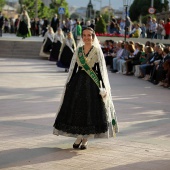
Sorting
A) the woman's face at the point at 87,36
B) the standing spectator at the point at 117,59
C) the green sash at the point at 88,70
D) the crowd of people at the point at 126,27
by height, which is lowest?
the standing spectator at the point at 117,59

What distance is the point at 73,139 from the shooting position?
376 inches

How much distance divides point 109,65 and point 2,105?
13.7 m

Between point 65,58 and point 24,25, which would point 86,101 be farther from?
point 24,25

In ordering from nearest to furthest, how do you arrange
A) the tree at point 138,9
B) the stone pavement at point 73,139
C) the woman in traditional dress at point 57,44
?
the stone pavement at point 73,139
the woman in traditional dress at point 57,44
the tree at point 138,9

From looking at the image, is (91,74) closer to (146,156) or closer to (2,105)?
(146,156)

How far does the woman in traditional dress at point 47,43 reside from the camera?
→ 29.5 m

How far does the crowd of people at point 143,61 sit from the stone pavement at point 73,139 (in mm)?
987

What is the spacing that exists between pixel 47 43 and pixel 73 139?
2057 cm

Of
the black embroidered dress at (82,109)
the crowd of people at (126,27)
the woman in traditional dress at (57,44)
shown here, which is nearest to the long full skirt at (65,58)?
the woman in traditional dress at (57,44)

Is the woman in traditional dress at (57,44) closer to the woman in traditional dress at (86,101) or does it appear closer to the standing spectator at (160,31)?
the standing spectator at (160,31)

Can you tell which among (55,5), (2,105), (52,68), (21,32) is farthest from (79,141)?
(55,5)

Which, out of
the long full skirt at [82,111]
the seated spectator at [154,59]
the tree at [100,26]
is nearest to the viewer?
the long full skirt at [82,111]

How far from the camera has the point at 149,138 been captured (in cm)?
982

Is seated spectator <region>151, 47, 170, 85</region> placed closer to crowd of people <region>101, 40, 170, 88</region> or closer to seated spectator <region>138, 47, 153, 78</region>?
crowd of people <region>101, 40, 170, 88</region>
